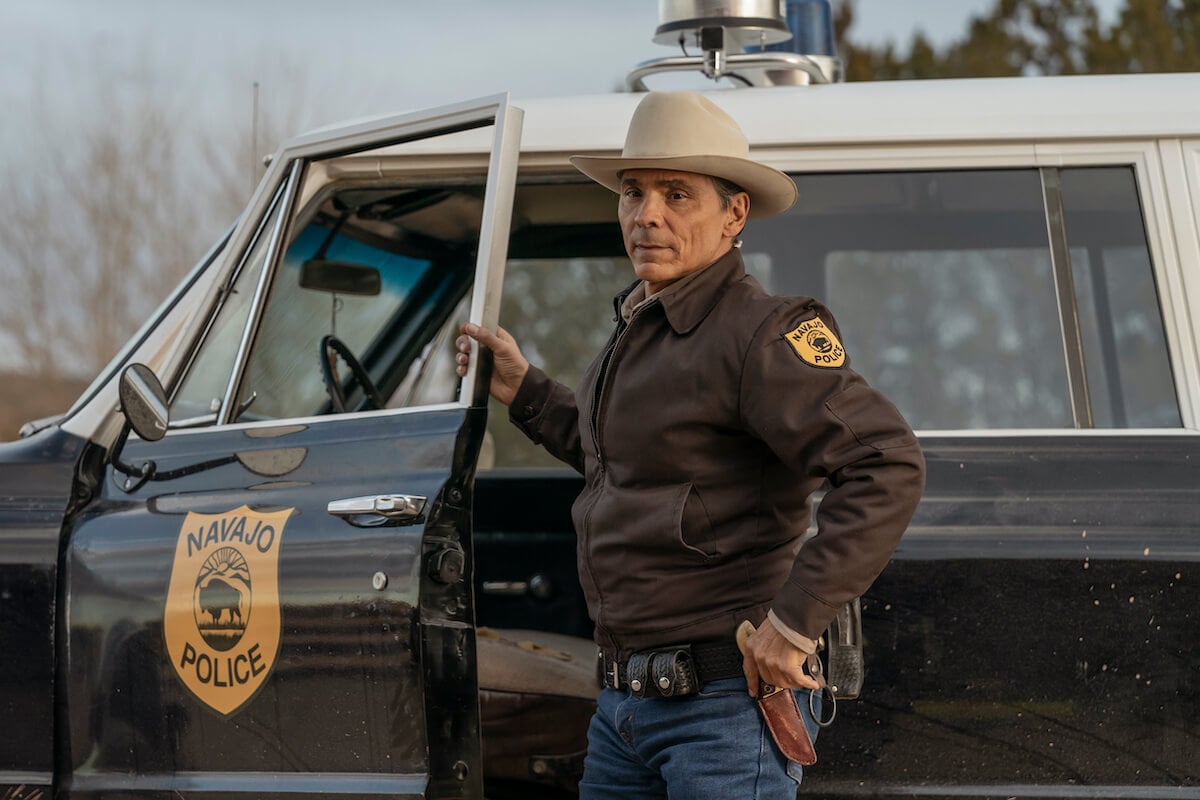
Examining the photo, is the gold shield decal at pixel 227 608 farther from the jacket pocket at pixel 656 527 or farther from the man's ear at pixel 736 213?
the man's ear at pixel 736 213

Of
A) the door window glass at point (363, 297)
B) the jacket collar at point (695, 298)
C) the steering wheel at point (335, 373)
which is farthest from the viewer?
the steering wheel at point (335, 373)

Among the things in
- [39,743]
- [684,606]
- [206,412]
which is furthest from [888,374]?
[39,743]

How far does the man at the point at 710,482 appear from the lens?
207 cm

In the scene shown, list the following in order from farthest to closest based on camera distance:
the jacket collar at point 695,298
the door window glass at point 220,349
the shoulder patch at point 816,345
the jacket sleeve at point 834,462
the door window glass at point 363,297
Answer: the door window glass at point 363,297, the door window glass at point 220,349, the jacket collar at point 695,298, the shoulder patch at point 816,345, the jacket sleeve at point 834,462

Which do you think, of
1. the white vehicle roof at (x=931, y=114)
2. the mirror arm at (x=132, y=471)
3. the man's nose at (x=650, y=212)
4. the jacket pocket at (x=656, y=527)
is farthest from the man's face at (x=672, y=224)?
the mirror arm at (x=132, y=471)

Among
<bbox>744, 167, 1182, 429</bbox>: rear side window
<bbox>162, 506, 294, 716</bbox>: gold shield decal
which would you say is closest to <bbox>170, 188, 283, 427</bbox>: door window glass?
<bbox>162, 506, 294, 716</bbox>: gold shield decal

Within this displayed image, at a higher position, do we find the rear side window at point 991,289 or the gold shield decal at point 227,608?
the rear side window at point 991,289

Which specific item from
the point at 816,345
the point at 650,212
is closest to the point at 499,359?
the point at 650,212

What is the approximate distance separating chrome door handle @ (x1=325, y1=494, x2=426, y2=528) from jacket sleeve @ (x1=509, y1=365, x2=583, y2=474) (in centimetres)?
31

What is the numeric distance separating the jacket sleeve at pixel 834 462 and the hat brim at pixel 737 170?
340 millimetres

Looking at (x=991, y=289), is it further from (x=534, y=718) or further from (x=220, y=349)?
(x=220, y=349)

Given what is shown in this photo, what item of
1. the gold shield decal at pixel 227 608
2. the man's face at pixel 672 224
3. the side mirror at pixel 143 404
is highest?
the man's face at pixel 672 224

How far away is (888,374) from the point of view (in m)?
2.88

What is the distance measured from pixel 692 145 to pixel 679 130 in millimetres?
36
